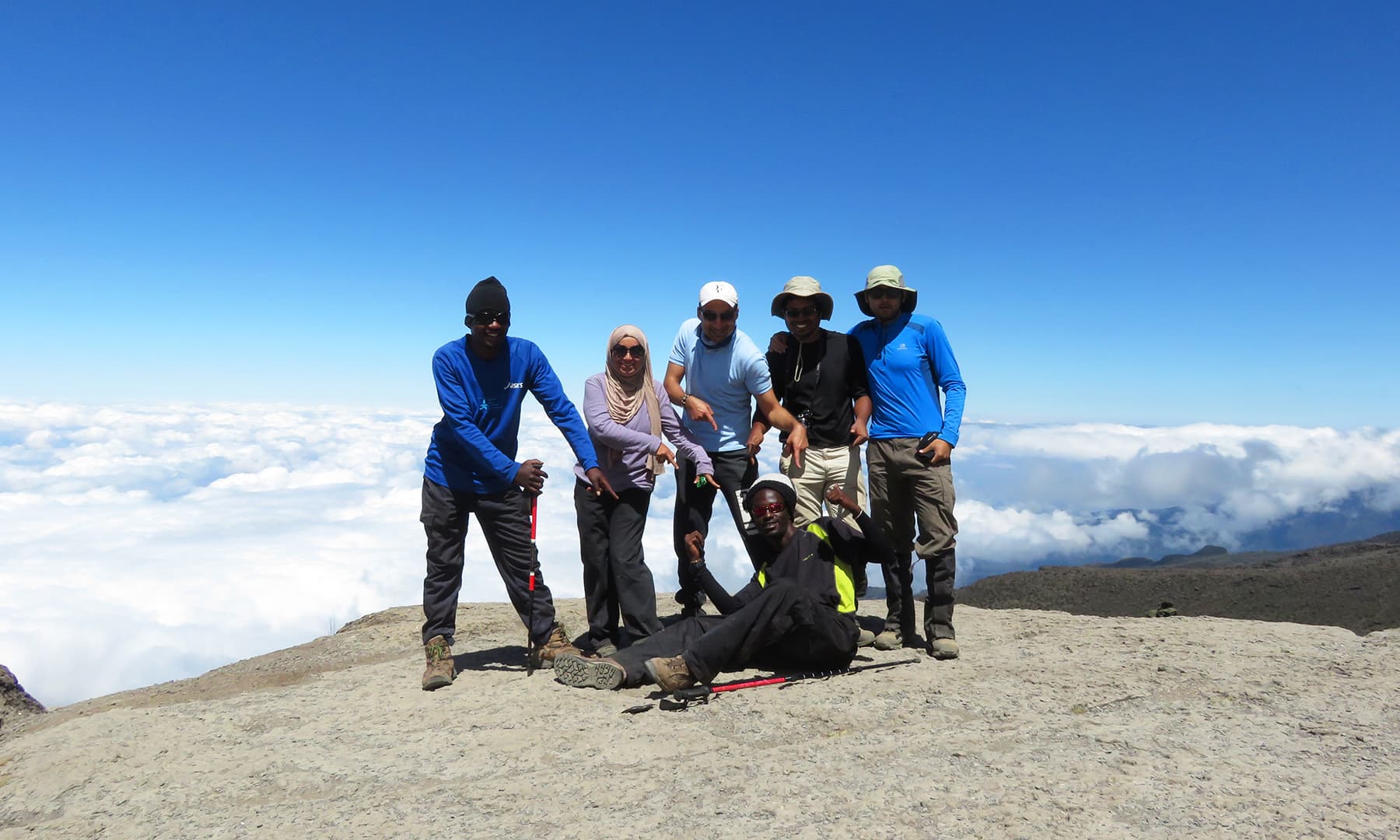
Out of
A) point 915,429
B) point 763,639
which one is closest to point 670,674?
point 763,639

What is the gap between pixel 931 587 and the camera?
611 centimetres

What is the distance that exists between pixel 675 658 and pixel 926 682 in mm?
1628

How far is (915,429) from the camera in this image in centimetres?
600

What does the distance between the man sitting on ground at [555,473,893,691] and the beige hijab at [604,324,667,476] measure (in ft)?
2.58

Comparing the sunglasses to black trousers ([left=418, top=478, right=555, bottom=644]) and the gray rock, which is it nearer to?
Answer: black trousers ([left=418, top=478, right=555, bottom=644])

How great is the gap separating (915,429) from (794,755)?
8.80 ft

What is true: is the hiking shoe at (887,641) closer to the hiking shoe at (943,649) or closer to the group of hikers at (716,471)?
the group of hikers at (716,471)

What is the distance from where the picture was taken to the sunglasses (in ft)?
18.1

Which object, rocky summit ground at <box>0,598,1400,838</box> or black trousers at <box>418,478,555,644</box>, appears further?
black trousers at <box>418,478,555,644</box>

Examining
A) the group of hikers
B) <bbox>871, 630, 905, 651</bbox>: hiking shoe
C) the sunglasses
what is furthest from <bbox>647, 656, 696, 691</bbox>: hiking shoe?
the sunglasses

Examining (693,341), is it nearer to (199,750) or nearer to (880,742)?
(880,742)

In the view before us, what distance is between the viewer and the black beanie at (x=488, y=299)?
553 centimetres

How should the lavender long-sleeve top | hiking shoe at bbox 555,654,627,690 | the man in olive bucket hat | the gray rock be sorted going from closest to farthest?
hiking shoe at bbox 555,654,627,690 < the lavender long-sleeve top < the man in olive bucket hat < the gray rock

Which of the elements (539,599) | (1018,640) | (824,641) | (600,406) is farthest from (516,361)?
(1018,640)
